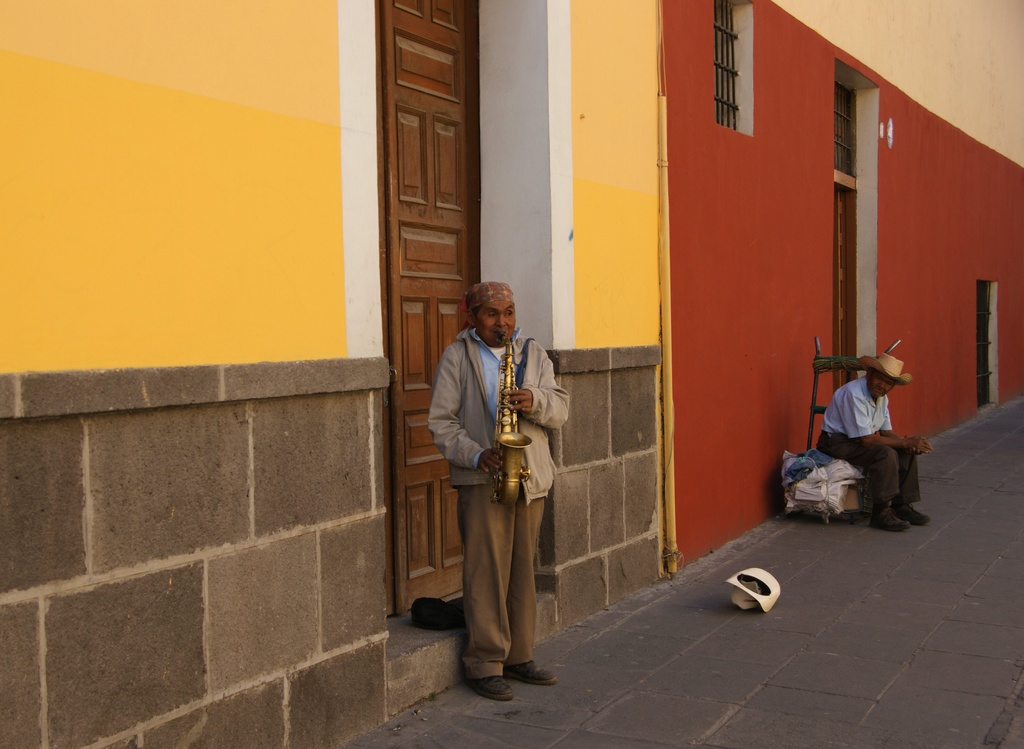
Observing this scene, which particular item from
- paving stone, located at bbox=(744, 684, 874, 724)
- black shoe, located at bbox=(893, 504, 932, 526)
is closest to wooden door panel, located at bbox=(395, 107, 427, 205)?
paving stone, located at bbox=(744, 684, 874, 724)

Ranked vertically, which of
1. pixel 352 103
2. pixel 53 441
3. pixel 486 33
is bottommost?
pixel 53 441

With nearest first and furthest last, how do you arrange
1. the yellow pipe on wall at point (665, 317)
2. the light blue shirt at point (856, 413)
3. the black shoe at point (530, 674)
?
the black shoe at point (530, 674), the yellow pipe on wall at point (665, 317), the light blue shirt at point (856, 413)

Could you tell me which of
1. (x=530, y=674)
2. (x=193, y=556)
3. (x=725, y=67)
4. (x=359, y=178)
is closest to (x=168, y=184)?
(x=359, y=178)

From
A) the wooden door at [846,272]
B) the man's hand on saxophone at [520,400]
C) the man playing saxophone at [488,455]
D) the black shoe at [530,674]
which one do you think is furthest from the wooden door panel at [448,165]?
the wooden door at [846,272]

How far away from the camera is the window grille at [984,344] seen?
56.3 feet

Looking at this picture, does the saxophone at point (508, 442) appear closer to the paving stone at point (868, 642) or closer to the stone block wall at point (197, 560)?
the stone block wall at point (197, 560)

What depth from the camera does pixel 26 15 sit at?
3336 mm

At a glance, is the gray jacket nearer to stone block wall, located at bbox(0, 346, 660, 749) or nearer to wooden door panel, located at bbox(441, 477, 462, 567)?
stone block wall, located at bbox(0, 346, 660, 749)

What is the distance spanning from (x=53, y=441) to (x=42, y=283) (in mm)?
459

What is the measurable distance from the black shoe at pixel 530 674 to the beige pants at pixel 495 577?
0.05m

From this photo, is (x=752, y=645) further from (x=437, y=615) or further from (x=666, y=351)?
(x=666, y=351)

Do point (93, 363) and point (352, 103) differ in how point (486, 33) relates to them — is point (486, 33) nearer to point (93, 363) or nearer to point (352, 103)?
point (352, 103)

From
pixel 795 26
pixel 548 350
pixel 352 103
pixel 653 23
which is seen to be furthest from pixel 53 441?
pixel 795 26

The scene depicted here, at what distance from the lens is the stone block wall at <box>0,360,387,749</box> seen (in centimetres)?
331
